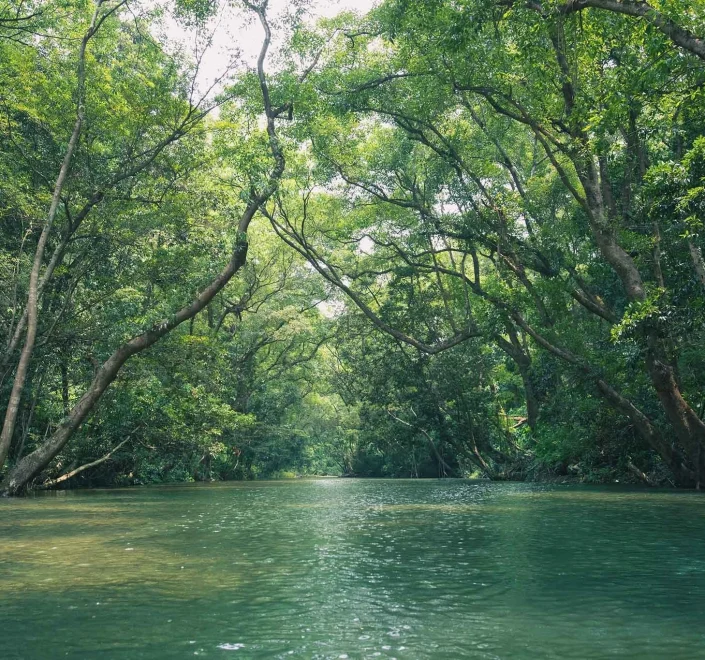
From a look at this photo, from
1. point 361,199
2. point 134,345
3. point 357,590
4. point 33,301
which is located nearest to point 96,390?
point 134,345

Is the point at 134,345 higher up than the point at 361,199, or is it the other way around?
the point at 361,199

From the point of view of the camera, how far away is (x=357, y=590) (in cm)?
496

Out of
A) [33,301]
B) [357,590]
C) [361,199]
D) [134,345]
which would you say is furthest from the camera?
[361,199]

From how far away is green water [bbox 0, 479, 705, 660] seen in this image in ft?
11.6

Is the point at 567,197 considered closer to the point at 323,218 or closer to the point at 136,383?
the point at 323,218

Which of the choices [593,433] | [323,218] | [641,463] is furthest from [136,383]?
[641,463]

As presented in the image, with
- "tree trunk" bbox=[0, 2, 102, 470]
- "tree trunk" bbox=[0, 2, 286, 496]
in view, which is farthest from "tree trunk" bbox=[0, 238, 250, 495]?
"tree trunk" bbox=[0, 2, 102, 470]

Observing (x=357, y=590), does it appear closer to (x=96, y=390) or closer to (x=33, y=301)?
(x=33, y=301)

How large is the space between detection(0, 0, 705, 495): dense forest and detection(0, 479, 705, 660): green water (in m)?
6.12

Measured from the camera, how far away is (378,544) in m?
7.62

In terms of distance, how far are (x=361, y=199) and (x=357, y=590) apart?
71.6ft

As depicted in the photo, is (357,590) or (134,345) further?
(134,345)

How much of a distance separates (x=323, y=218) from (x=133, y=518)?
19506mm

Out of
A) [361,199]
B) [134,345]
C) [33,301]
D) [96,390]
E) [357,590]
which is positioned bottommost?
[357,590]
